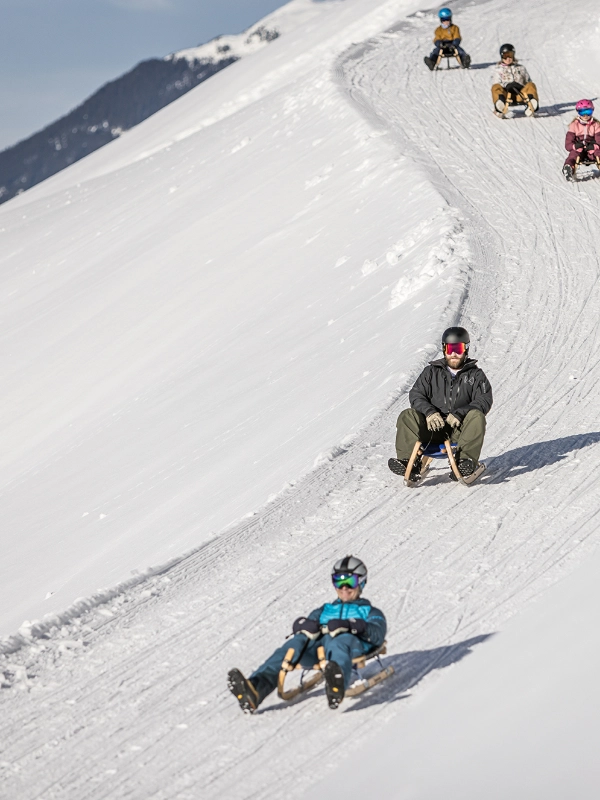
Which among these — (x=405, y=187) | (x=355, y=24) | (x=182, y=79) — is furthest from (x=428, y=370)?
(x=182, y=79)

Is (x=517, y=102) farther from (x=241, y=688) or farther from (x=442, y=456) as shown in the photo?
(x=241, y=688)

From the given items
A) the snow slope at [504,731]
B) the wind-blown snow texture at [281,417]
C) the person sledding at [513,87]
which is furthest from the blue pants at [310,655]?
the person sledding at [513,87]

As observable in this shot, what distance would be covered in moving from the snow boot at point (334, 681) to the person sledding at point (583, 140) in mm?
12783

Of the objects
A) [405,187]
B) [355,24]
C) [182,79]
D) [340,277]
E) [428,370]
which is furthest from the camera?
[182,79]

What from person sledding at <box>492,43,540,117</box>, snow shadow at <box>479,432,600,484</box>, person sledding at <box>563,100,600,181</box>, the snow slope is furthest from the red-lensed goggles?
person sledding at <box>492,43,540,117</box>

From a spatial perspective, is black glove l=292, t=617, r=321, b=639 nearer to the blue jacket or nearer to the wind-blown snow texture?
the blue jacket

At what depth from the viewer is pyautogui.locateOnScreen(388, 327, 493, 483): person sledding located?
7336mm

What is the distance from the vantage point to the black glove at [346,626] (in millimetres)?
4953

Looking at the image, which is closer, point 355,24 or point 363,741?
point 363,741

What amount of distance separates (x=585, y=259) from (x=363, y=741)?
387 inches

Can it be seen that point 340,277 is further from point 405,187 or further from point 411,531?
point 411,531

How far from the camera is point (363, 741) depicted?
471 centimetres

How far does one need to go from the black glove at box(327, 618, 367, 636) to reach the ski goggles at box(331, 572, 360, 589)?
0.59ft

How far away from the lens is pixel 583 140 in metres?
15.9
